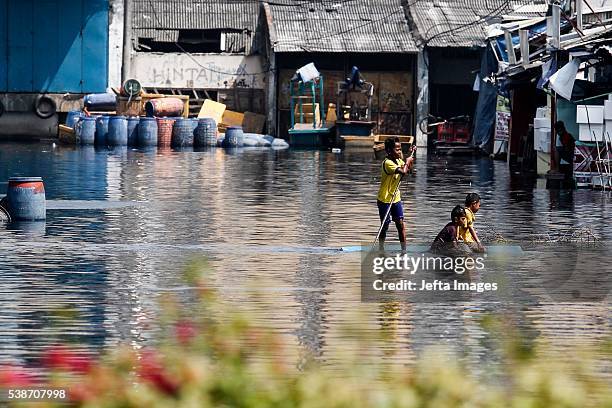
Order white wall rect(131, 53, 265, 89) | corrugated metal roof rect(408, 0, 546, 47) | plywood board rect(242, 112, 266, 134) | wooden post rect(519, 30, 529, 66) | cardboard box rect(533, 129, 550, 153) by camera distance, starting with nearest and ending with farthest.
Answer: wooden post rect(519, 30, 529, 66) → cardboard box rect(533, 129, 550, 153) → corrugated metal roof rect(408, 0, 546, 47) → plywood board rect(242, 112, 266, 134) → white wall rect(131, 53, 265, 89)

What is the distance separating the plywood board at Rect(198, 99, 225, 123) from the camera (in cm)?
4747

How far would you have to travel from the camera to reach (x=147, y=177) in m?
29.5

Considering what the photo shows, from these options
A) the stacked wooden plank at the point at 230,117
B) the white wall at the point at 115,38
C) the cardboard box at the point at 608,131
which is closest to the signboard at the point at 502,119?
the stacked wooden plank at the point at 230,117

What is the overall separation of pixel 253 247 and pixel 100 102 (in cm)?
3043

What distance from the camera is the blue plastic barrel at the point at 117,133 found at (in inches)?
1687

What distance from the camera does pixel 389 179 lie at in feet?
54.8

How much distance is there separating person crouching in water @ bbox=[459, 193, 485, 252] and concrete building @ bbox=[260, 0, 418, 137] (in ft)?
106

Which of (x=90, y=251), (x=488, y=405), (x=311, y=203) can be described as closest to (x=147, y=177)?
(x=311, y=203)

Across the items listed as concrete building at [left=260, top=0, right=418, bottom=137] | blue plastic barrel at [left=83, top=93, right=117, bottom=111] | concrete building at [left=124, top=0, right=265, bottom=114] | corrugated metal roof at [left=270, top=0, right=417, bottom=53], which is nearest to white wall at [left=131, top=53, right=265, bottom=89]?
concrete building at [left=124, top=0, right=265, bottom=114]

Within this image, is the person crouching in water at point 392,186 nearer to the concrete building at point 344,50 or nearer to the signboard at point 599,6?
the signboard at point 599,6

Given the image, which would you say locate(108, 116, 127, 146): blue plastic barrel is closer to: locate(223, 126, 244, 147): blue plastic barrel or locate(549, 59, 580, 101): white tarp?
locate(223, 126, 244, 147): blue plastic barrel

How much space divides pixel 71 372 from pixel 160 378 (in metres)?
3.12

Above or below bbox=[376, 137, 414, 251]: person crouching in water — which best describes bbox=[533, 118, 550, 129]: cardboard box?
above

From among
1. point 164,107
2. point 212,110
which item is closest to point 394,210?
point 164,107
